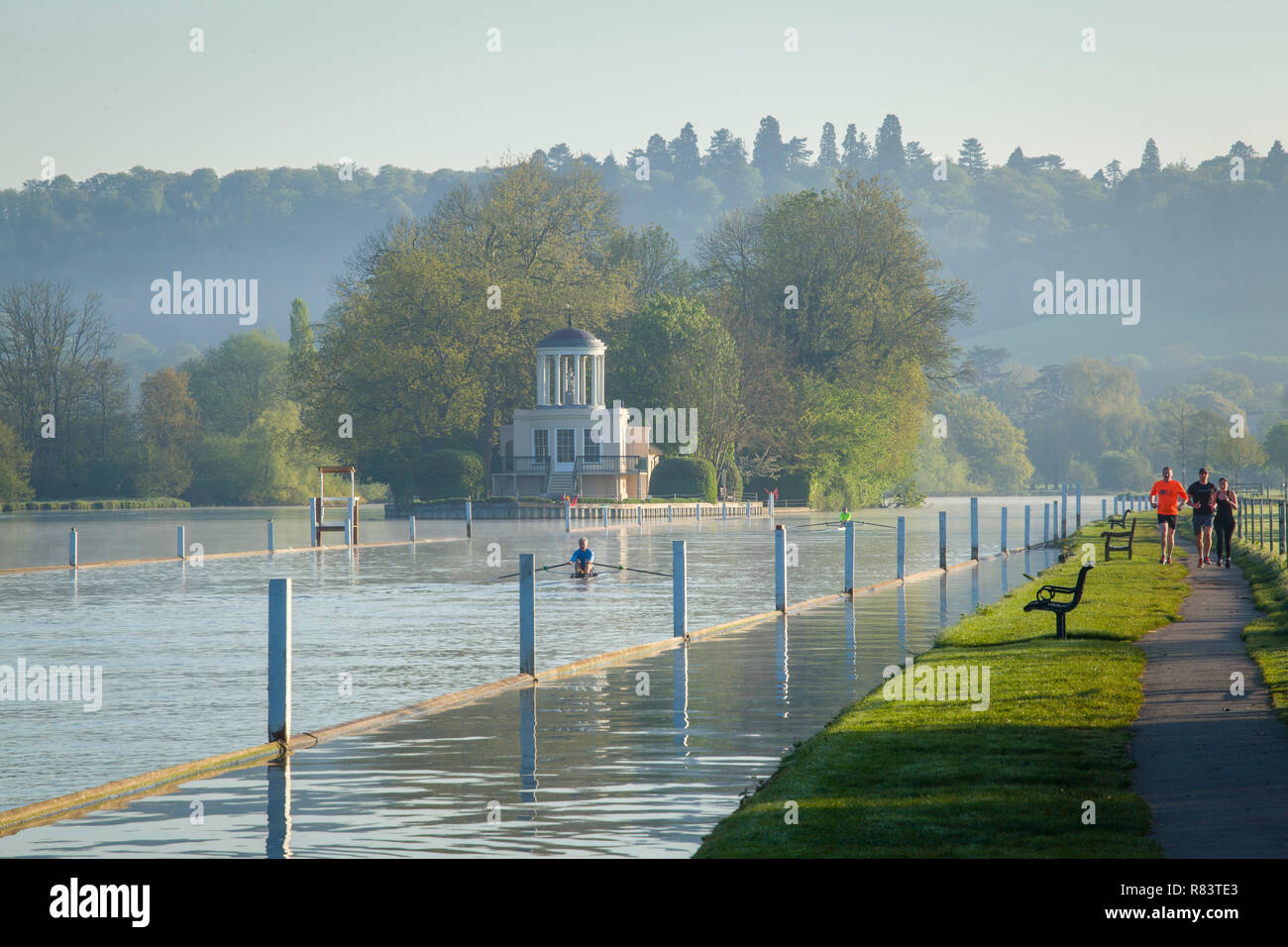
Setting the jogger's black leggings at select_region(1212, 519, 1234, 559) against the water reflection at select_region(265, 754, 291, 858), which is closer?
the water reflection at select_region(265, 754, 291, 858)

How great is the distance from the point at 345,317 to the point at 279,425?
3562cm

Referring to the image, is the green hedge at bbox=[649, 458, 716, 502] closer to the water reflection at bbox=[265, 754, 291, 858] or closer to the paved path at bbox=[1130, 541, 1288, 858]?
the paved path at bbox=[1130, 541, 1288, 858]

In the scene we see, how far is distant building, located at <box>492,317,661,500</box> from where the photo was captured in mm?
89562

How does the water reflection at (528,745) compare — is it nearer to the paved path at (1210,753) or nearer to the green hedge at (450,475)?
the paved path at (1210,753)

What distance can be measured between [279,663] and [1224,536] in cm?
2694

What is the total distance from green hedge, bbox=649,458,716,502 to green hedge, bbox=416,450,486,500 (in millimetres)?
10362

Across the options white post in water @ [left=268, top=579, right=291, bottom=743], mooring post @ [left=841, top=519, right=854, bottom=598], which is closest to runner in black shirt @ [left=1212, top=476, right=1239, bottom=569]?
mooring post @ [left=841, top=519, right=854, bottom=598]

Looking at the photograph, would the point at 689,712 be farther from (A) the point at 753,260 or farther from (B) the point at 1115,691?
(A) the point at 753,260

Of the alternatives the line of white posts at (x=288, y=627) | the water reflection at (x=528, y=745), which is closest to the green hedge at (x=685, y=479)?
the line of white posts at (x=288, y=627)

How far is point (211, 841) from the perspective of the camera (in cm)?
1001

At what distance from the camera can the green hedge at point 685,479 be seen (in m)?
92.1

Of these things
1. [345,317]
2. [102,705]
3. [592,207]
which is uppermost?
[592,207]


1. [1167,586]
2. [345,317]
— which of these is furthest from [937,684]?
[345,317]

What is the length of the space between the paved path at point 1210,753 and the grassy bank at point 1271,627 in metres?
0.14
